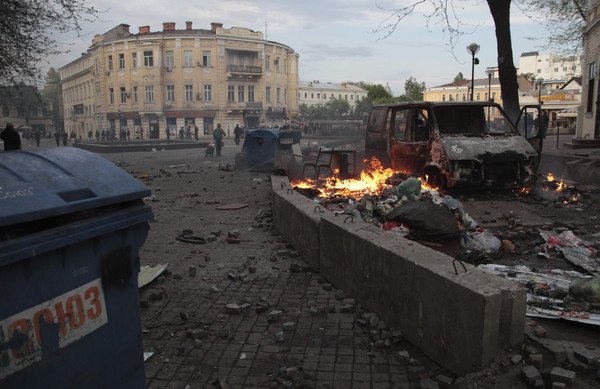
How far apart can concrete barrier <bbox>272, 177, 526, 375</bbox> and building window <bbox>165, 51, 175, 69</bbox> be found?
52.9 m

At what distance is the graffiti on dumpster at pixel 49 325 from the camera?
72.7 inches

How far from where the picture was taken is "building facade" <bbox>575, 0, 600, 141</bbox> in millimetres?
19391

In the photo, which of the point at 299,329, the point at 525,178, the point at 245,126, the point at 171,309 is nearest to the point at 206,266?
the point at 171,309

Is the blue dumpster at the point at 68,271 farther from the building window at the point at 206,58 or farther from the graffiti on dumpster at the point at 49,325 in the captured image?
the building window at the point at 206,58

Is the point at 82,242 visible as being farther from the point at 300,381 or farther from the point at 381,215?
the point at 381,215

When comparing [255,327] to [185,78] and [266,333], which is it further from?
[185,78]

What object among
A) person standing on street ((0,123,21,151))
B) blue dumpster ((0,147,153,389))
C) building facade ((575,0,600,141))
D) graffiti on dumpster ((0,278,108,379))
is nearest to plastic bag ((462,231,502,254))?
blue dumpster ((0,147,153,389))

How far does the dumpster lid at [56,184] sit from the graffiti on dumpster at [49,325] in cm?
42

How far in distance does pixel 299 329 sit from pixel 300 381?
0.85 metres

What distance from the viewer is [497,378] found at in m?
2.61

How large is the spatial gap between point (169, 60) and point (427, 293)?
2174 inches

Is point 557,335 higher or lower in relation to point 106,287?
lower

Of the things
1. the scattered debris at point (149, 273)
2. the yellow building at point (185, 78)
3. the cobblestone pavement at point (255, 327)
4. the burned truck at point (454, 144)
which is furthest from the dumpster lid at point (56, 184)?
the yellow building at point (185, 78)

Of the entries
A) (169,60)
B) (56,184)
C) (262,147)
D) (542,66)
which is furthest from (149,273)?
(542,66)
